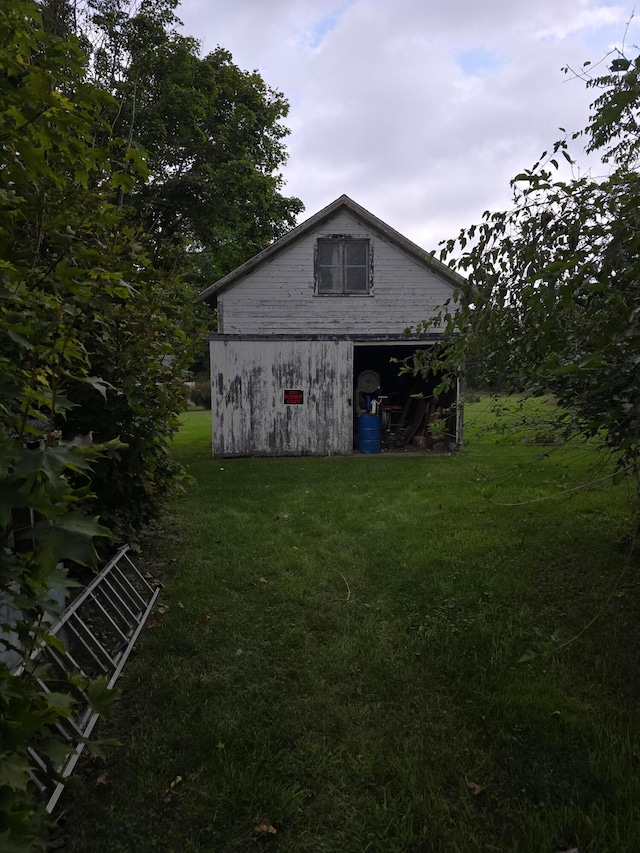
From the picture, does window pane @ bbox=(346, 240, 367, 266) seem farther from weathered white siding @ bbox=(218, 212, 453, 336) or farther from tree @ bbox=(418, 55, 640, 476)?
tree @ bbox=(418, 55, 640, 476)

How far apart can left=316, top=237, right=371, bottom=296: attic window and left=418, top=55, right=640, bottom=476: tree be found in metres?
8.49

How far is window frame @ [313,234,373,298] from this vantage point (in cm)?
1158

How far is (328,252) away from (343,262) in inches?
16.1

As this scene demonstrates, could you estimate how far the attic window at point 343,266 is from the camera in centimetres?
1162

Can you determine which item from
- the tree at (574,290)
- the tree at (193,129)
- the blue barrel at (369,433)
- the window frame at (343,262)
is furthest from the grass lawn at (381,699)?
the tree at (193,129)

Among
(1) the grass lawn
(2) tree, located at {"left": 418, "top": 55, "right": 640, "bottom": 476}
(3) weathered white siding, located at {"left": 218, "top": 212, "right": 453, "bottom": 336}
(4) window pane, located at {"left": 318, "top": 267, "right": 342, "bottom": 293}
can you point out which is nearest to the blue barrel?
(3) weathered white siding, located at {"left": 218, "top": 212, "right": 453, "bottom": 336}

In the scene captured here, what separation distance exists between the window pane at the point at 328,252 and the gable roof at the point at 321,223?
444mm

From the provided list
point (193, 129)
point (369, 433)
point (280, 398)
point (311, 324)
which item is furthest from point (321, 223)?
point (193, 129)

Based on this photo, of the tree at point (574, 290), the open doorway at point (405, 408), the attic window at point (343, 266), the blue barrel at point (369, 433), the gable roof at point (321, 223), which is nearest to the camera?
the tree at point (574, 290)

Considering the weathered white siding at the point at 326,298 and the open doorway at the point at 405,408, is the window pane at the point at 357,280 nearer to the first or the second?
the weathered white siding at the point at 326,298

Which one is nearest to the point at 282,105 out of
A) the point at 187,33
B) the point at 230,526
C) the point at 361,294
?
the point at 187,33

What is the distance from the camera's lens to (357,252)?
38.3 feet

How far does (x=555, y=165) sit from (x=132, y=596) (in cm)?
408

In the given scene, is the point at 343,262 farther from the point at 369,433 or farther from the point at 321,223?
the point at 369,433
